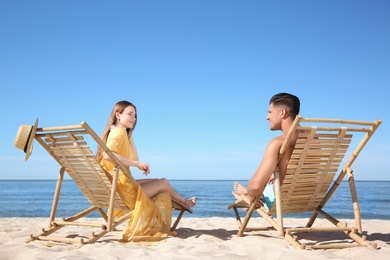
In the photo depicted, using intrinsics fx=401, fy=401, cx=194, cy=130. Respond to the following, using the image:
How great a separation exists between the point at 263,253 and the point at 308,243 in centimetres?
99

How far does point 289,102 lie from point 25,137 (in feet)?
Result: 8.48

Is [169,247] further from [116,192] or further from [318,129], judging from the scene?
[318,129]

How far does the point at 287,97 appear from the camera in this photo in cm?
394

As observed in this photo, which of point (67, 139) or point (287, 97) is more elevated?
point (287, 97)

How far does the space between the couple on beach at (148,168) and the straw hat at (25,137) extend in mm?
711

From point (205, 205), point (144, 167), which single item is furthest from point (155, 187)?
point (205, 205)

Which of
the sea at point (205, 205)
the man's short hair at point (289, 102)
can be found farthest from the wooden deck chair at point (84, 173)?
the sea at point (205, 205)

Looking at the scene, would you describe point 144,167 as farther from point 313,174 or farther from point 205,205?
point 205,205

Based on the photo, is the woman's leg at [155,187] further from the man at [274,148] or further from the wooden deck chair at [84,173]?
the man at [274,148]

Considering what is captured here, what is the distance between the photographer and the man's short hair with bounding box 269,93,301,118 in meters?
3.93

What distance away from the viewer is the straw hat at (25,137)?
386 cm

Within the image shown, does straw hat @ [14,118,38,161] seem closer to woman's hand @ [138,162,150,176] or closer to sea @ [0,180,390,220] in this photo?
woman's hand @ [138,162,150,176]

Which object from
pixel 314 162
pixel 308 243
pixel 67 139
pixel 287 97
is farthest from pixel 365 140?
pixel 67 139

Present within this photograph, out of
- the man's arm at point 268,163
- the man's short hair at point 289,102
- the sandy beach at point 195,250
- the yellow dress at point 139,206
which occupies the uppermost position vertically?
the man's short hair at point 289,102
